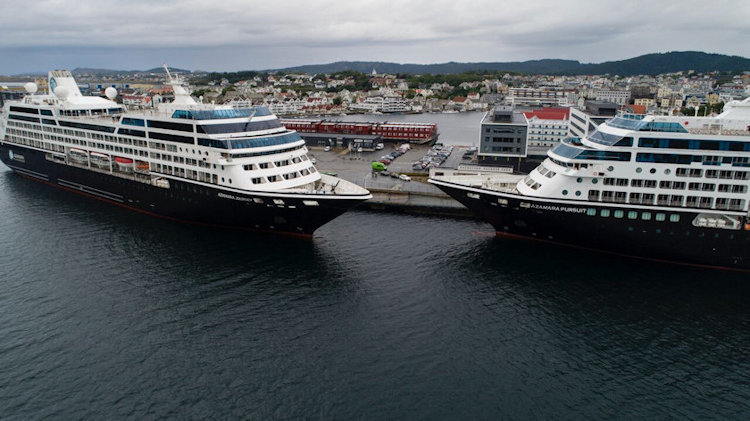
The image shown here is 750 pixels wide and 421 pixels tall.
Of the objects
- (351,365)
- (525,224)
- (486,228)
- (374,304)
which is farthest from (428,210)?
(351,365)

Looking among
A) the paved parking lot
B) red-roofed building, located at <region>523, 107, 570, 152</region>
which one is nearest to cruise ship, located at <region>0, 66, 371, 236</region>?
the paved parking lot

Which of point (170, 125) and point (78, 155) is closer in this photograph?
point (170, 125)

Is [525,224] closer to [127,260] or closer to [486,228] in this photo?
[486,228]

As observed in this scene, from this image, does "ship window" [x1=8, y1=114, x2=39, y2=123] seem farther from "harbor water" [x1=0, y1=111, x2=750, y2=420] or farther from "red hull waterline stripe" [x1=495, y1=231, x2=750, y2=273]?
"red hull waterline stripe" [x1=495, y1=231, x2=750, y2=273]

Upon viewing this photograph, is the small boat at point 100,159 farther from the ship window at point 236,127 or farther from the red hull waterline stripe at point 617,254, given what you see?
the red hull waterline stripe at point 617,254

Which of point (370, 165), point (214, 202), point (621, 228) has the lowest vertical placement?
point (621, 228)

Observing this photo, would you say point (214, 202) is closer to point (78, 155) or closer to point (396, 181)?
point (78, 155)

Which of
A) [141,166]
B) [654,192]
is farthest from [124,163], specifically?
[654,192]
